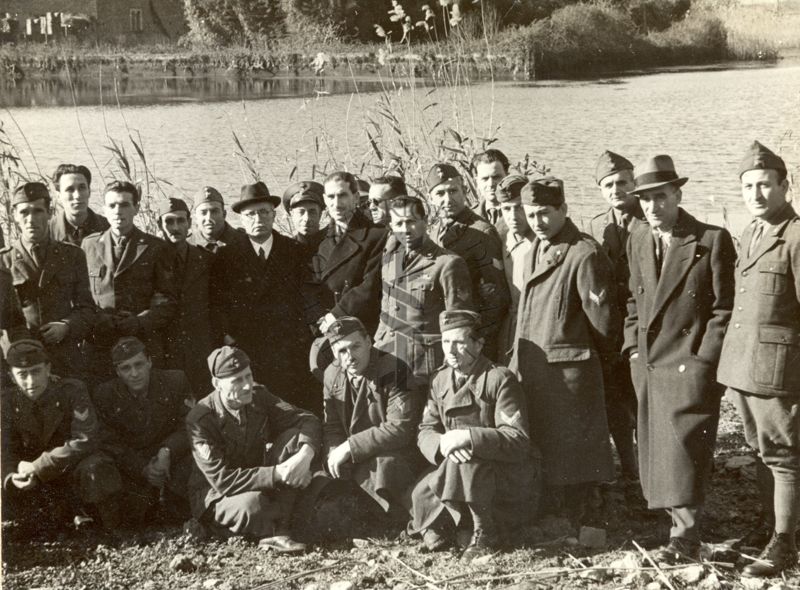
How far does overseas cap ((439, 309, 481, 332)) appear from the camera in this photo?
4.39 metres

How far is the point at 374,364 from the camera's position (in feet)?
15.4

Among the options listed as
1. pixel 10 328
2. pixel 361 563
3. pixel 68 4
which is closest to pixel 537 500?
pixel 361 563

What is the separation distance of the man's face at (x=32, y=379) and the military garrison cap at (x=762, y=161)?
3.66 metres

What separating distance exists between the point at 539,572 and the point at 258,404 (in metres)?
1.71

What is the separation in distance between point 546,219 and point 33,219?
287cm

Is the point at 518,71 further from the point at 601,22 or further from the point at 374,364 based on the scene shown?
the point at 374,364

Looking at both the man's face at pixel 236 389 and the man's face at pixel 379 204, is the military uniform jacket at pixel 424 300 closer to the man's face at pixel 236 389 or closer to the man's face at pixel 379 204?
the man's face at pixel 379 204

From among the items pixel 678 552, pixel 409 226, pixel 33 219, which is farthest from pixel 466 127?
pixel 678 552

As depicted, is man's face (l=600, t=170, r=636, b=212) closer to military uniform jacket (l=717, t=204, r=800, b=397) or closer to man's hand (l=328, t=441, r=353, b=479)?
military uniform jacket (l=717, t=204, r=800, b=397)

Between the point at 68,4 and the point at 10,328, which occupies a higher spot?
the point at 68,4

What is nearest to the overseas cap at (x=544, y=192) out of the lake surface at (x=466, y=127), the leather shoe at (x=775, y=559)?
the leather shoe at (x=775, y=559)

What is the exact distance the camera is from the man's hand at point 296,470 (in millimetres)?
4562

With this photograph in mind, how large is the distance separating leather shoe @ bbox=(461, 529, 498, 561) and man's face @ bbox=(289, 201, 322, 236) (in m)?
2.14

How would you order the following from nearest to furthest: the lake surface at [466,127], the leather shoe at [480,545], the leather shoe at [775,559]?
the leather shoe at [775,559]
the leather shoe at [480,545]
the lake surface at [466,127]
